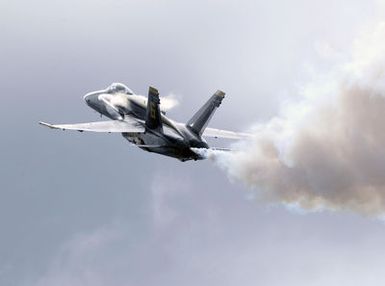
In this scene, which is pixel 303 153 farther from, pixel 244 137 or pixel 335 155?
pixel 244 137


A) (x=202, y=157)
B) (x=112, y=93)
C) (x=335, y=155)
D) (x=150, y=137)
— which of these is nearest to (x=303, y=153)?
(x=335, y=155)

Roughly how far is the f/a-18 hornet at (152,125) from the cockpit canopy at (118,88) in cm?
11

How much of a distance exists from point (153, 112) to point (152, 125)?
1.20 m

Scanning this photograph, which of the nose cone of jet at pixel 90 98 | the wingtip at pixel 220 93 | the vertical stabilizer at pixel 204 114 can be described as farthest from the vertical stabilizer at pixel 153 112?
the nose cone of jet at pixel 90 98

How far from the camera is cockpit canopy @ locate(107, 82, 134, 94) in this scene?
82.5 m

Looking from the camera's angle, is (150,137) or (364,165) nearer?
(364,165)

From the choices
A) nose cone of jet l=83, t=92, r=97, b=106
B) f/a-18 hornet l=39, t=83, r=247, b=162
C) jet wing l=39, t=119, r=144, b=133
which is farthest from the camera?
nose cone of jet l=83, t=92, r=97, b=106

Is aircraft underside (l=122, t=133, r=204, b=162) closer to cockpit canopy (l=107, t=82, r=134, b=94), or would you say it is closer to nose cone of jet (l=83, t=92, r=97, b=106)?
cockpit canopy (l=107, t=82, r=134, b=94)

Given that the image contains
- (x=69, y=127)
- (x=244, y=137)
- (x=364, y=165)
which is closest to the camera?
(x=364, y=165)

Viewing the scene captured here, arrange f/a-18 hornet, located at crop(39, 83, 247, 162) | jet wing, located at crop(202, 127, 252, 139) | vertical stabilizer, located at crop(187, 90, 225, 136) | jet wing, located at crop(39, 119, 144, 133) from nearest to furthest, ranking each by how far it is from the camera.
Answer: f/a-18 hornet, located at crop(39, 83, 247, 162) < vertical stabilizer, located at crop(187, 90, 225, 136) < jet wing, located at crop(39, 119, 144, 133) < jet wing, located at crop(202, 127, 252, 139)

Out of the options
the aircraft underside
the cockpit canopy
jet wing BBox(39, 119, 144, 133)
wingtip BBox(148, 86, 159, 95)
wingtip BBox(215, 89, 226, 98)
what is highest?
the cockpit canopy

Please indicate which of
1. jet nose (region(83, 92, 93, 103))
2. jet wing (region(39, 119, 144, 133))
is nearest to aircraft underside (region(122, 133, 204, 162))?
jet wing (region(39, 119, 144, 133))

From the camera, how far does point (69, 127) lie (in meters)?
73.9

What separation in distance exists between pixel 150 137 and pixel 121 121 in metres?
6.21
